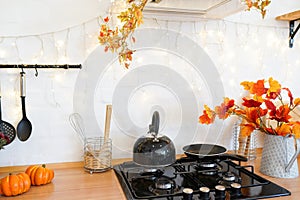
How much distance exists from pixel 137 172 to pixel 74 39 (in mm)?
633

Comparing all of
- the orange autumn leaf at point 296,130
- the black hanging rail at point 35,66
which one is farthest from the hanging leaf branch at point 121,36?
the orange autumn leaf at point 296,130

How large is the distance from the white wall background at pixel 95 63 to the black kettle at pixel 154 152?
22 centimetres

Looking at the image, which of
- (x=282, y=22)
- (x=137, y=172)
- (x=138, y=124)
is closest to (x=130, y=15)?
(x=138, y=124)

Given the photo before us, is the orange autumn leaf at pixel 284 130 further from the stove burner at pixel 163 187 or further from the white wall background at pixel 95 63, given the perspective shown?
the stove burner at pixel 163 187

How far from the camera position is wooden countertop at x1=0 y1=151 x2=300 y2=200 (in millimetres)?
1006

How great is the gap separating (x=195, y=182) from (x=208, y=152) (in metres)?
0.27

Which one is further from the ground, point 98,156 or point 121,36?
point 121,36

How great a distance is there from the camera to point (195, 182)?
43.6 inches

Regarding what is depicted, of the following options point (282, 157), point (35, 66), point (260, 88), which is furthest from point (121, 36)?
point (282, 157)

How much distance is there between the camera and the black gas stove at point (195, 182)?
99cm

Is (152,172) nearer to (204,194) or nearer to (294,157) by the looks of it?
(204,194)

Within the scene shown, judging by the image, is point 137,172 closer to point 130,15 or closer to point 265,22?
point 130,15

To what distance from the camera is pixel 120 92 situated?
1.37 m

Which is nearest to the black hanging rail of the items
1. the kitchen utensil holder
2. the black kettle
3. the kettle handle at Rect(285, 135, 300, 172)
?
the kitchen utensil holder
